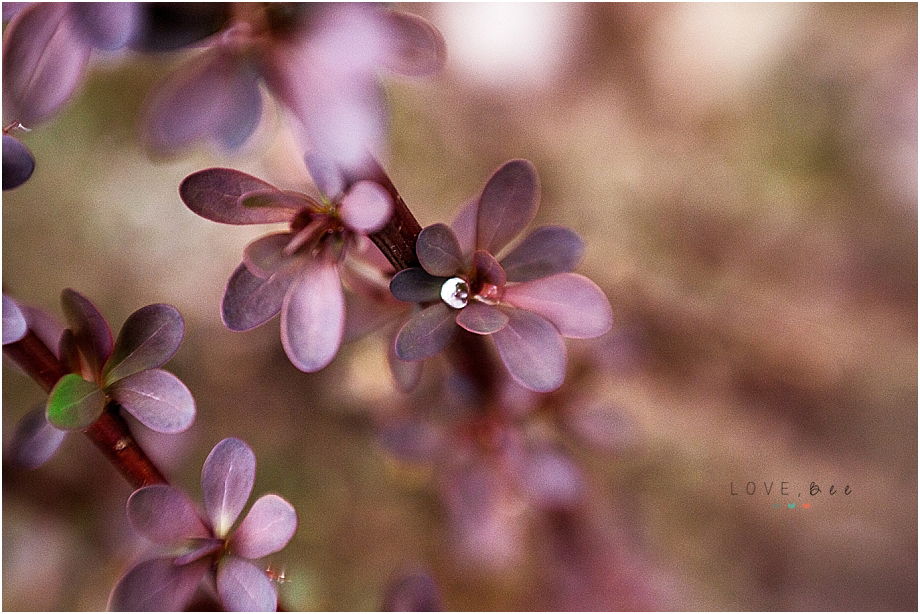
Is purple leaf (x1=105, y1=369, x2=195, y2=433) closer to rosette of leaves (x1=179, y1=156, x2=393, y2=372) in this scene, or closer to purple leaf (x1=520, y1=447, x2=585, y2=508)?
rosette of leaves (x1=179, y1=156, x2=393, y2=372)

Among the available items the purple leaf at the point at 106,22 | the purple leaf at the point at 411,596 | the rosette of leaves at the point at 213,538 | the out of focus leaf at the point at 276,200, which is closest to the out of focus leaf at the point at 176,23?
the purple leaf at the point at 106,22

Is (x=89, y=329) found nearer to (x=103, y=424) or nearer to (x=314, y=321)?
(x=103, y=424)

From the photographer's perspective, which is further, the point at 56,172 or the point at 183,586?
the point at 56,172

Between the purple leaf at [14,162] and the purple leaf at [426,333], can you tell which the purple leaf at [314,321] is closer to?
the purple leaf at [426,333]

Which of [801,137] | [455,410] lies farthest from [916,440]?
[455,410]

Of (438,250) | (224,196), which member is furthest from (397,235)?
(224,196)

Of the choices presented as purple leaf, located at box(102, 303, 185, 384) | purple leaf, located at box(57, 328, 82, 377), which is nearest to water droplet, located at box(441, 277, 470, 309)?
purple leaf, located at box(102, 303, 185, 384)

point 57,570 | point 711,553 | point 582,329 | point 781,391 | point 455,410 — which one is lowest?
point 57,570

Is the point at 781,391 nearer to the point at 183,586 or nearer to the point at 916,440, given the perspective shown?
the point at 916,440
